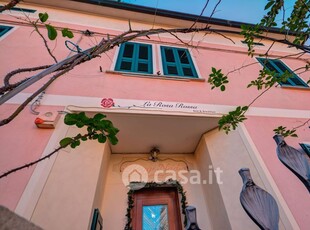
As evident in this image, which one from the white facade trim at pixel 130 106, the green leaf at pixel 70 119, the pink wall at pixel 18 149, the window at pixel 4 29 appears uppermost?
the window at pixel 4 29

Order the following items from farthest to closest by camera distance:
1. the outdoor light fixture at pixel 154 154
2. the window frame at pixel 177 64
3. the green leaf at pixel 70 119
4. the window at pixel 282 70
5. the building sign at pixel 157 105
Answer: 1. the window at pixel 282 70
2. the window frame at pixel 177 64
3. the outdoor light fixture at pixel 154 154
4. the building sign at pixel 157 105
5. the green leaf at pixel 70 119

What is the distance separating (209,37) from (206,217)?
5.52 m

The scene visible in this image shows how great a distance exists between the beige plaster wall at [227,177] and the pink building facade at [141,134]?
2 cm

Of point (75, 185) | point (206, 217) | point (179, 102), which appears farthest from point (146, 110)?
point (206, 217)

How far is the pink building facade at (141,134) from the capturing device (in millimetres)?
2449

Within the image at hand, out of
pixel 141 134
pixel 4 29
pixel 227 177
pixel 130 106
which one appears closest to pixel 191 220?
pixel 227 177

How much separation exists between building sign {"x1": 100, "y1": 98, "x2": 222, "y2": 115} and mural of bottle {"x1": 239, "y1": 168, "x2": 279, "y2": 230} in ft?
7.62

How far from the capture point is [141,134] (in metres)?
3.68

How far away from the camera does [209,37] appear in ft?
19.8

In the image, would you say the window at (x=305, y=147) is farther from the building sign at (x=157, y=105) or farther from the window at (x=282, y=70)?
the window at (x=282, y=70)

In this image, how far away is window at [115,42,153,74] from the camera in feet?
13.8

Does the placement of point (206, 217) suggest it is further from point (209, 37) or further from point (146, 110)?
point (209, 37)

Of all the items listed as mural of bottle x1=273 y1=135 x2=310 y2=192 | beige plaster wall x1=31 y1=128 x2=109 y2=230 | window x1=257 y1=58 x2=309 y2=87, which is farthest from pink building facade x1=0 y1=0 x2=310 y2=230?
mural of bottle x1=273 y1=135 x2=310 y2=192

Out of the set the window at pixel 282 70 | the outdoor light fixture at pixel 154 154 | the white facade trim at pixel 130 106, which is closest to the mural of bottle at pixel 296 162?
the white facade trim at pixel 130 106
